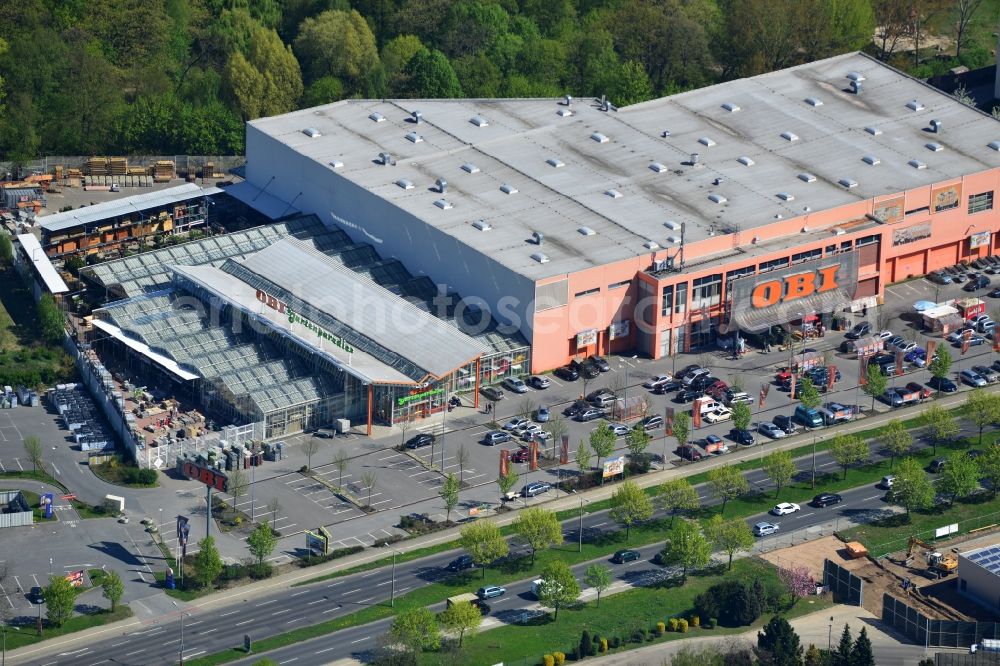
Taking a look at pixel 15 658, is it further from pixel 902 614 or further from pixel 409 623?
pixel 902 614

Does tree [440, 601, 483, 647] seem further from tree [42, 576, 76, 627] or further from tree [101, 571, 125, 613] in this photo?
tree [42, 576, 76, 627]

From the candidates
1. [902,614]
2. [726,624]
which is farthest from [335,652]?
→ [902,614]

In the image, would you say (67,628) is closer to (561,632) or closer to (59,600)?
(59,600)

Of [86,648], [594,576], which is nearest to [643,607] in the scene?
[594,576]

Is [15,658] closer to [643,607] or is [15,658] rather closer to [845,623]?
[643,607]

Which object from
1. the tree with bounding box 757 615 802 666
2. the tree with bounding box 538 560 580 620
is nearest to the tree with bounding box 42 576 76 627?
the tree with bounding box 538 560 580 620
